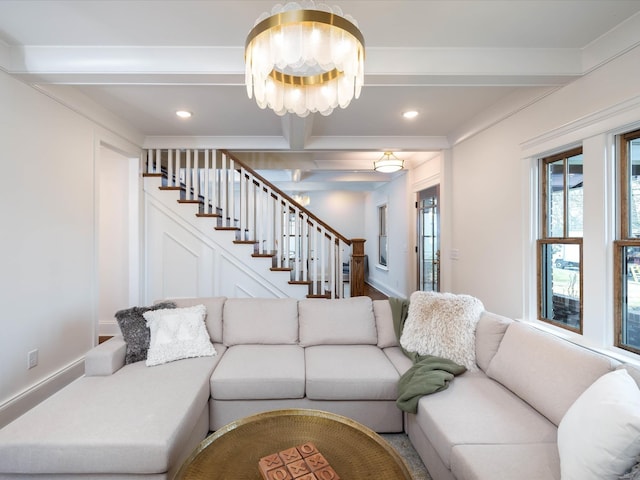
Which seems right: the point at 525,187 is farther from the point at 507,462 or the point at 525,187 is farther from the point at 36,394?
the point at 36,394

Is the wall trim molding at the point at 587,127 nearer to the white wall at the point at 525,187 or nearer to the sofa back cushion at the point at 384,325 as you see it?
the white wall at the point at 525,187

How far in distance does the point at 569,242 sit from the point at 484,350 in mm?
1129

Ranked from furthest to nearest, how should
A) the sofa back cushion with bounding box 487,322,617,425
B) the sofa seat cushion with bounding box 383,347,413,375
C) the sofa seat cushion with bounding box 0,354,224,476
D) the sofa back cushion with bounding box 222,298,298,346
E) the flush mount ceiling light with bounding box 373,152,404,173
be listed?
the flush mount ceiling light with bounding box 373,152,404,173 < the sofa back cushion with bounding box 222,298,298,346 < the sofa seat cushion with bounding box 383,347,413,375 < the sofa back cushion with bounding box 487,322,617,425 < the sofa seat cushion with bounding box 0,354,224,476

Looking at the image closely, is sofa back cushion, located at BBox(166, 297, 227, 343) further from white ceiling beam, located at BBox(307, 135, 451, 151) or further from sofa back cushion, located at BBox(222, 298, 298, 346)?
white ceiling beam, located at BBox(307, 135, 451, 151)

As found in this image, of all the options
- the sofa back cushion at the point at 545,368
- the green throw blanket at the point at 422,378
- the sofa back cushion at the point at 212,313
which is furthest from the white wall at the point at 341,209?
the sofa back cushion at the point at 545,368

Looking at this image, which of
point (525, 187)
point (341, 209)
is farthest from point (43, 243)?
point (341, 209)

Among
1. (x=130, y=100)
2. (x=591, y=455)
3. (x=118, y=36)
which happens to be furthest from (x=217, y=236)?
(x=591, y=455)

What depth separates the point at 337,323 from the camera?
2768mm

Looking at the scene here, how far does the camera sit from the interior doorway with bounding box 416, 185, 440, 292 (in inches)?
194

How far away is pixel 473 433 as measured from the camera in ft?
4.99

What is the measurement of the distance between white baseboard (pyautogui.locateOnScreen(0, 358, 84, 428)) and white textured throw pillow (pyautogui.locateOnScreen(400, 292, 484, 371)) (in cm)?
285

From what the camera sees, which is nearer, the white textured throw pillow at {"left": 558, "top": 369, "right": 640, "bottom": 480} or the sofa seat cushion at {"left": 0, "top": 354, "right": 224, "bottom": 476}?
the white textured throw pillow at {"left": 558, "top": 369, "right": 640, "bottom": 480}

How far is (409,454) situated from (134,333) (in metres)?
2.02

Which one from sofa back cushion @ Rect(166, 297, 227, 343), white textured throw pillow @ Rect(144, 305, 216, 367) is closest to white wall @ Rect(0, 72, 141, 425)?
white textured throw pillow @ Rect(144, 305, 216, 367)
